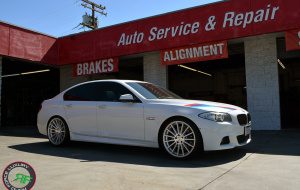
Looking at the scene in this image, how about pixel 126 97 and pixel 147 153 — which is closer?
pixel 126 97

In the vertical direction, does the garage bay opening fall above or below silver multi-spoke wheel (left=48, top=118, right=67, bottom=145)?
above

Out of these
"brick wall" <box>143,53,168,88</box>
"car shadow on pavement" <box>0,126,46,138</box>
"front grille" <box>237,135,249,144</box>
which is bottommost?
"car shadow on pavement" <box>0,126,46,138</box>

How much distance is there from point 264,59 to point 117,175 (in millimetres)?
8220

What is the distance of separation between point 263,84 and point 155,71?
4.68 metres

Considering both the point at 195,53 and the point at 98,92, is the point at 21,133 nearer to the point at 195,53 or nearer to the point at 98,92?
the point at 98,92

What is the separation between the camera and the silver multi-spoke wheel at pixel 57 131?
20.1ft

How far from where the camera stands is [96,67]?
43.8 feet

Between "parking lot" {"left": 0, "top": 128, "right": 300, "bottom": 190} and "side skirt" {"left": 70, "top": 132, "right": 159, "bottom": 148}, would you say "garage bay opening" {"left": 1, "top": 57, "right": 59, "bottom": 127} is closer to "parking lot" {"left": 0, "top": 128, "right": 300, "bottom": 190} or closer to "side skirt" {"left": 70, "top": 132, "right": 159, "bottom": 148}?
"side skirt" {"left": 70, "top": 132, "right": 159, "bottom": 148}

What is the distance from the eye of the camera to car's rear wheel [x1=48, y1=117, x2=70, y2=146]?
6.09 metres

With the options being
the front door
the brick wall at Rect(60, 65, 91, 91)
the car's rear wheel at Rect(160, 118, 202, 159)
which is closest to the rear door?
the front door

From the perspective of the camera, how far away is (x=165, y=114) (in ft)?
15.9

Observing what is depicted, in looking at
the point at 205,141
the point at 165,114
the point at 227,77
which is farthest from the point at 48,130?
the point at 227,77

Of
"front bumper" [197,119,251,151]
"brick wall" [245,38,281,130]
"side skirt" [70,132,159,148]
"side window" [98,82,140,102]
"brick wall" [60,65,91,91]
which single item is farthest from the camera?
"brick wall" [60,65,91,91]

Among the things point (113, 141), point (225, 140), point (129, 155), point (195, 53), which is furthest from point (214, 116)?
point (195, 53)
